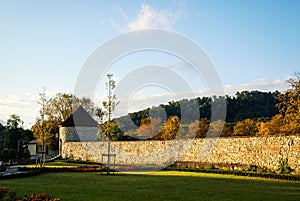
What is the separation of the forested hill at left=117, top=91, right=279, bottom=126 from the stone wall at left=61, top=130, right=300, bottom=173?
16968 millimetres

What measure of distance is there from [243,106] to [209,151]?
93.3ft

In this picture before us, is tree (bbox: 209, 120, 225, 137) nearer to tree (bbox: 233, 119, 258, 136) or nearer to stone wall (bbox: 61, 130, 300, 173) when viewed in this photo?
tree (bbox: 233, 119, 258, 136)

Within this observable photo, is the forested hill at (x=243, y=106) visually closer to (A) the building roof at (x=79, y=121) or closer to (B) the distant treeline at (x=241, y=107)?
(B) the distant treeline at (x=241, y=107)

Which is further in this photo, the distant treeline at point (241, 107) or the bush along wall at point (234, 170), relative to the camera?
the distant treeline at point (241, 107)

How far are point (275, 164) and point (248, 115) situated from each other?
30020 mm

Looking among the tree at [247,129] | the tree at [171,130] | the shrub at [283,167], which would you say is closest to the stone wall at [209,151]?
the shrub at [283,167]

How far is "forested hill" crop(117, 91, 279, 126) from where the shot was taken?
45906 mm

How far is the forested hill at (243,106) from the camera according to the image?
151ft

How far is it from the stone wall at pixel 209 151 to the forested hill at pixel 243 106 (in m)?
17.0

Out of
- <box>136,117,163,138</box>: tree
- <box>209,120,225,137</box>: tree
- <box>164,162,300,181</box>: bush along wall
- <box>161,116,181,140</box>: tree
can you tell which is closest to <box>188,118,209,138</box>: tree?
<box>209,120,225,137</box>: tree

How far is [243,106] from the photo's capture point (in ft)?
158

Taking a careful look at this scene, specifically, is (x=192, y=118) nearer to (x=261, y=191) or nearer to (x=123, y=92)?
(x=123, y=92)

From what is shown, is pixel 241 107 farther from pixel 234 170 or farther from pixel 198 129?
pixel 234 170

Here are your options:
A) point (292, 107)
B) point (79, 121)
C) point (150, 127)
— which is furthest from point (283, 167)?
point (150, 127)
